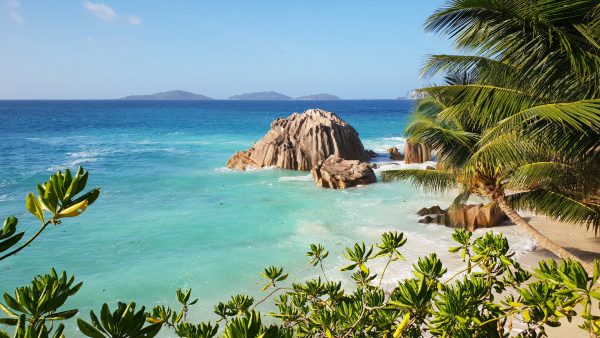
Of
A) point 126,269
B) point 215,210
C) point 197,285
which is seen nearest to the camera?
point 197,285

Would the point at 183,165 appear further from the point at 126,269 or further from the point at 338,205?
the point at 126,269

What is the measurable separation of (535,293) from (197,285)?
10.0m

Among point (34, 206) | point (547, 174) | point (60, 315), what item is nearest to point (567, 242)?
point (547, 174)

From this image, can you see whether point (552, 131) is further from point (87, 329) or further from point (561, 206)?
point (87, 329)

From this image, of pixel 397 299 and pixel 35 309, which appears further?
pixel 397 299

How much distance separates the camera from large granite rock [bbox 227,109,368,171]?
1113 inches

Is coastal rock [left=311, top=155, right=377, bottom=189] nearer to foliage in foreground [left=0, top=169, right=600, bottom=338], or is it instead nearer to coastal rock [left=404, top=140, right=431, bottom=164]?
coastal rock [left=404, top=140, right=431, bottom=164]

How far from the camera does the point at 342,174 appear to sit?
2309 cm

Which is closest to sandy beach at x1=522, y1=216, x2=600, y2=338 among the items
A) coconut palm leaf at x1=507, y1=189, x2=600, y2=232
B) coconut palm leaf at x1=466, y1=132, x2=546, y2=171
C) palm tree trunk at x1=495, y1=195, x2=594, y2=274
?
palm tree trunk at x1=495, y1=195, x2=594, y2=274

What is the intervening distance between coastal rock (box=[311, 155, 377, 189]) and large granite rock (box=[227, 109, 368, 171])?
3.20 meters

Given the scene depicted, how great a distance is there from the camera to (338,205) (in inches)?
754

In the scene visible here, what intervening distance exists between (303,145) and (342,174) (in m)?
6.44

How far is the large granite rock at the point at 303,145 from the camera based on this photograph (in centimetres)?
2828

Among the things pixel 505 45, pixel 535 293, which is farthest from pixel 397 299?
pixel 505 45
